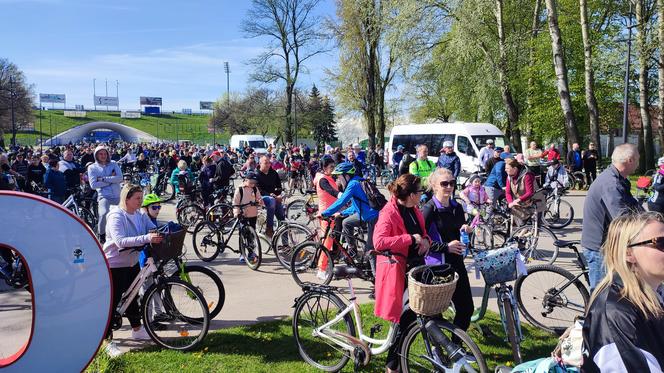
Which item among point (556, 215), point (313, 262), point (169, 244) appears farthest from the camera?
point (556, 215)

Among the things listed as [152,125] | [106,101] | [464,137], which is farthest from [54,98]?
[464,137]

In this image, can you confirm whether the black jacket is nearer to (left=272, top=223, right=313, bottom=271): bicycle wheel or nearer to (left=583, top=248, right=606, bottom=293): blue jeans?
(left=583, top=248, right=606, bottom=293): blue jeans

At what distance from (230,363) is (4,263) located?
5051 millimetres

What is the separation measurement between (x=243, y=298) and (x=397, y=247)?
3.37 meters

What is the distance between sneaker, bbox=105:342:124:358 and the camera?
4.70m

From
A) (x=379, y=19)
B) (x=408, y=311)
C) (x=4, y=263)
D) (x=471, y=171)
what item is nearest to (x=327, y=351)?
(x=408, y=311)

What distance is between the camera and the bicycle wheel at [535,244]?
25.3ft

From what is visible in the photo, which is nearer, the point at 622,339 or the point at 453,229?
the point at 622,339

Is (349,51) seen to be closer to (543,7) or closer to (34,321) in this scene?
(543,7)

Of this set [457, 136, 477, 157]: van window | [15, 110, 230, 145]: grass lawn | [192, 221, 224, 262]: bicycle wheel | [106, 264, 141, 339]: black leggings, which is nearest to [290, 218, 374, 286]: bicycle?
[192, 221, 224, 262]: bicycle wheel

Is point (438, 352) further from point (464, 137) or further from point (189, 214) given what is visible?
point (464, 137)

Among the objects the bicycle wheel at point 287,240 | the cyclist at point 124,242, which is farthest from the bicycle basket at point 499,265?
the bicycle wheel at point 287,240

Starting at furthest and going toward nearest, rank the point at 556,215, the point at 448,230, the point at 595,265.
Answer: the point at 556,215, the point at 595,265, the point at 448,230

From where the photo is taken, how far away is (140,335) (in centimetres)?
518
